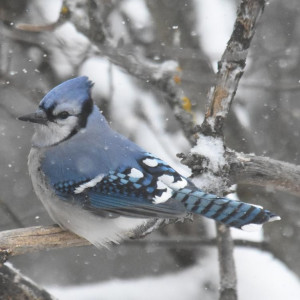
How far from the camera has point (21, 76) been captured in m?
4.97

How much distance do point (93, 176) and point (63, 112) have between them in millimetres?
330

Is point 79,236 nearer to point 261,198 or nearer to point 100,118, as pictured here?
point 100,118

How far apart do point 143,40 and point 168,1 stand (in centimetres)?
33

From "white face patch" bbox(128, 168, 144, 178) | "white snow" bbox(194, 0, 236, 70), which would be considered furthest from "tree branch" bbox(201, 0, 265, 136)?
"white snow" bbox(194, 0, 236, 70)

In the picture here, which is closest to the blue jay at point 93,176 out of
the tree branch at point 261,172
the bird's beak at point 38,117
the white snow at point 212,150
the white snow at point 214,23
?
the bird's beak at point 38,117

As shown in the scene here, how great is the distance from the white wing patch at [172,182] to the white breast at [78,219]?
28cm

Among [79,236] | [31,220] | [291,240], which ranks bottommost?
[79,236]

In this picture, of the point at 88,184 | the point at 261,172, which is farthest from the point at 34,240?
the point at 261,172

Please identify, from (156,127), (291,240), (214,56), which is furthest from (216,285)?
(214,56)

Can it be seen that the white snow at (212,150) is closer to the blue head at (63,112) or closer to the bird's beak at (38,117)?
the blue head at (63,112)

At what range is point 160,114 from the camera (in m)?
5.20

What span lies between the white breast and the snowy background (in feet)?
4.62

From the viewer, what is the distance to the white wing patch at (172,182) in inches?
125

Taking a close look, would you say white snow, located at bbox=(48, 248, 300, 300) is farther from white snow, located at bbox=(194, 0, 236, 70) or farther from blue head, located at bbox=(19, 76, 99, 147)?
blue head, located at bbox=(19, 76, 99, 147)
